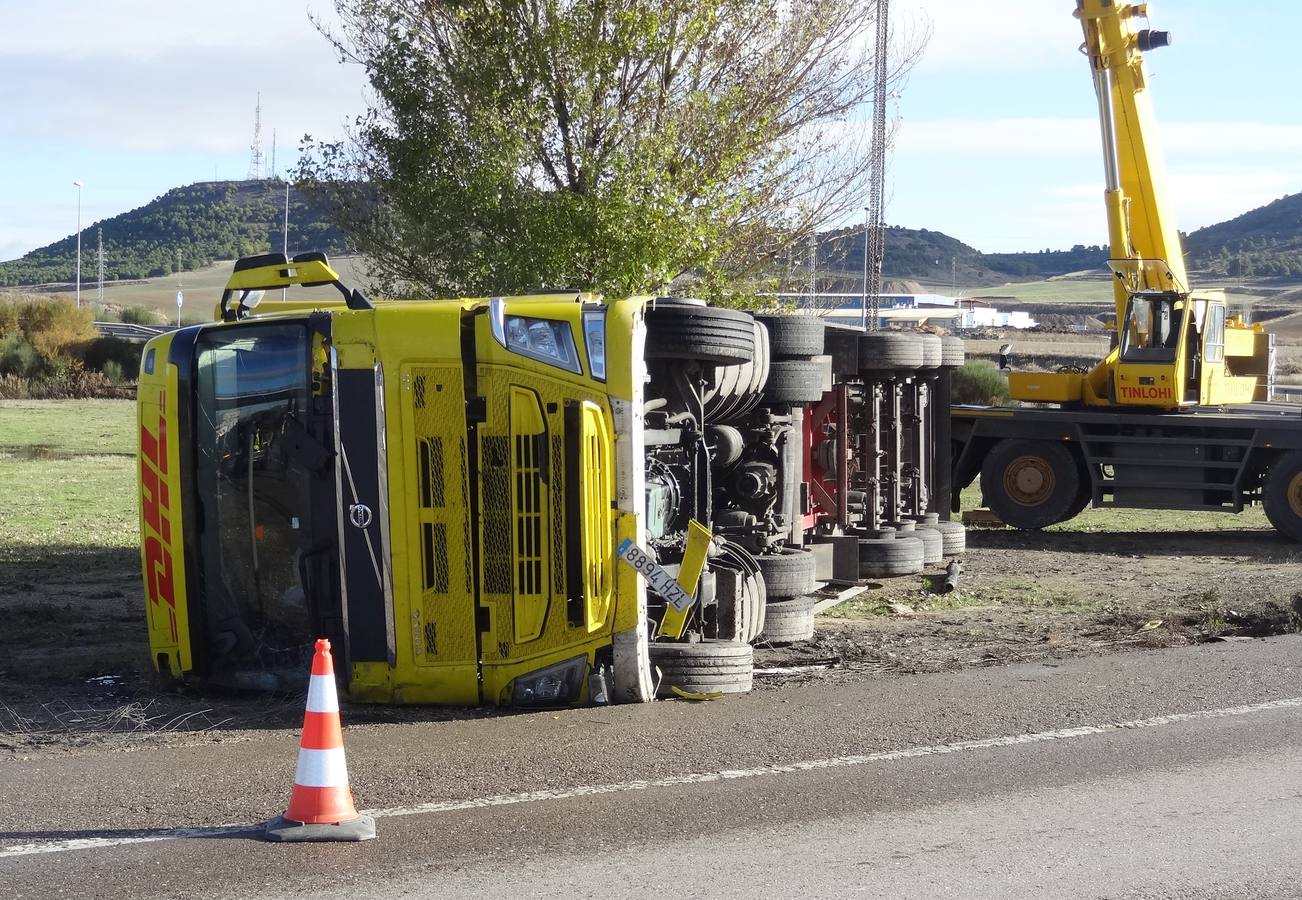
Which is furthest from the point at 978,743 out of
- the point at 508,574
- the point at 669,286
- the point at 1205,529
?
the point at 1205,529

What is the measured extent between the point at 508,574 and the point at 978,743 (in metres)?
2.45

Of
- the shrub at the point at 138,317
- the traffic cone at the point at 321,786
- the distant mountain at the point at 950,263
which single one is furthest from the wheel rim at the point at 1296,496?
the distant mountain at the point at 950,263

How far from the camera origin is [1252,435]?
17516 millimetres

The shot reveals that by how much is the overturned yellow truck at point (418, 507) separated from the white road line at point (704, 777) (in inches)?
54.5

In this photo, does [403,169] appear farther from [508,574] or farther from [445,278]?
[508,574]

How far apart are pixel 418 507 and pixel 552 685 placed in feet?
3.72

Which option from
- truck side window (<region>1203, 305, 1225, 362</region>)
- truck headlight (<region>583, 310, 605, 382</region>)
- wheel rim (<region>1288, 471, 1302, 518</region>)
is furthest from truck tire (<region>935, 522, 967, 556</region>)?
truck headlight (<region>583, 310, 605, 382</region>)

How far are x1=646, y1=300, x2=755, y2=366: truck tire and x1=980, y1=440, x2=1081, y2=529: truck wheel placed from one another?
11221mm

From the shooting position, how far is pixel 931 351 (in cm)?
1405

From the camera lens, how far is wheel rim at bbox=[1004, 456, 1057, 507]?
18.6 metres

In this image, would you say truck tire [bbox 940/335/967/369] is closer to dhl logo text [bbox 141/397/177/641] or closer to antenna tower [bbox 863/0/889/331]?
antenna tower [bbox 863/0/889/331]

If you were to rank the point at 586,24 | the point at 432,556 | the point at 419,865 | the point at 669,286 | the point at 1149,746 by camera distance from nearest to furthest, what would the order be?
the point at 419,865
the point at 1149,746
the point at 432,556
the point at 586,24
the point at 669,286

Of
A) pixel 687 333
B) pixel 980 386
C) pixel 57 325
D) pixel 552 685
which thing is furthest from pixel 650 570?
pixel 57 325

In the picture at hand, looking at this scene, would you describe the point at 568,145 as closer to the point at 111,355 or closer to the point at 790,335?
the point at 790,335
